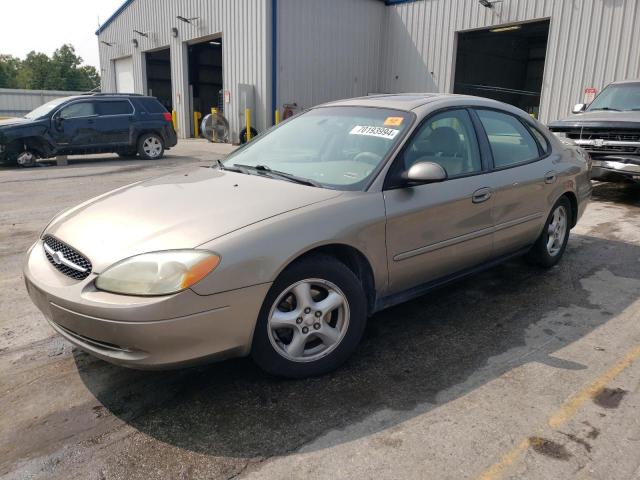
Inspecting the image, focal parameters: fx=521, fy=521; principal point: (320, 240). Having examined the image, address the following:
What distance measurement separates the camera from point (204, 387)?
2811mm

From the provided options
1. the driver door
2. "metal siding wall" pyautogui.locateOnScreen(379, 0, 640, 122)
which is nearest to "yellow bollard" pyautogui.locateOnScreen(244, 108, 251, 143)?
"metal siding wall" pyautogui.locateOnScreen(379, 0, 640, 122)

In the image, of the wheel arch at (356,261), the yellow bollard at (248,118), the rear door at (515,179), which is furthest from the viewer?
the yellow bollard at (248,118)

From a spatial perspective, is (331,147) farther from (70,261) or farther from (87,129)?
(87,129)

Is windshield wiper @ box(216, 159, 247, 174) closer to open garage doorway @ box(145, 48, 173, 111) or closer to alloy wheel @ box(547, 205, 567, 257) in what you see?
alloy wheel @ box(547, 205, 567, 257)

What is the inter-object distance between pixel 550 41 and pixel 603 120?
8189 mm

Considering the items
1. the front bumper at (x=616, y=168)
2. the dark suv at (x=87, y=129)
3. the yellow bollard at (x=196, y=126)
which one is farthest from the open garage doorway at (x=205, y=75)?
the front bumper at (x=616, y=168)

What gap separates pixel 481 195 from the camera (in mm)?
3674

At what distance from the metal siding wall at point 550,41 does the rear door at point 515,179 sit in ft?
37.2

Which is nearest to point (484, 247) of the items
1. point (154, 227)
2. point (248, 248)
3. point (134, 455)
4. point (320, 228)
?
point (320, 228)

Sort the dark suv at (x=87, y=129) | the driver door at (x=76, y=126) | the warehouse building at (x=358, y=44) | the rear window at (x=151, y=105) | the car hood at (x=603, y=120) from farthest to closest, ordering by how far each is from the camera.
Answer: the warehouse building at (x=358, y=44) → the rear window at (x=151, y=105) → the driver door at (x=76, y=126) → the dark suv at (x=87, y=129) → the car hood at (x=603, y=120)

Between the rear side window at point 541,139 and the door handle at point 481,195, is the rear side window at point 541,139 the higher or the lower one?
the higher one

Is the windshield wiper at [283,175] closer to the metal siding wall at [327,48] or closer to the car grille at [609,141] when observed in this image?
the car grille at [609,141]

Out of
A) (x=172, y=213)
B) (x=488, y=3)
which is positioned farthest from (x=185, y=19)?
(x=172, y=213)

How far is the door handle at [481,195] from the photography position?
11.9 ft
